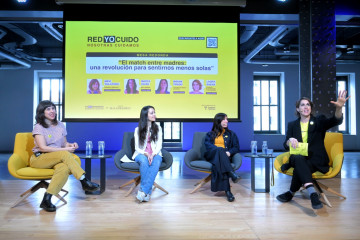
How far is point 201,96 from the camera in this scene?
4.78 meters

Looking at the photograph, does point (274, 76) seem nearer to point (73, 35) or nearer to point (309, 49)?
point (309, 49)

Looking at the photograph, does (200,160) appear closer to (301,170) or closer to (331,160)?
(301,170)

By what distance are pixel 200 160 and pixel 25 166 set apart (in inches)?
86.9

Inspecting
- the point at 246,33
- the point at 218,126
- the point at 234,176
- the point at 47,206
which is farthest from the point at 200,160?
the point at 246,33

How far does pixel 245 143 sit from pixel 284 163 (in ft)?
25.8

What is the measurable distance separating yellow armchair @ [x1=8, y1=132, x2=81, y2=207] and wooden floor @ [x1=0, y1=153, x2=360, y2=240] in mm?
216

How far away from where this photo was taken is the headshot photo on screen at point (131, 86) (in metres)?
4.71

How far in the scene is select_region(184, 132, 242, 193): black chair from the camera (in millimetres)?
3795

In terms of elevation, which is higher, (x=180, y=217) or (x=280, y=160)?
(x=280, y=160)

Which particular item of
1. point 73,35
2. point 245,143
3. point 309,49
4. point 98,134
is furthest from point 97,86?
point 245,143

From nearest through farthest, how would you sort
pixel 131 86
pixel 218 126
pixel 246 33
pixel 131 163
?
pixel 131 163 < pixel 218 126 < pixel 131 86 < pixel 246 33

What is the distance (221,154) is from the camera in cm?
371

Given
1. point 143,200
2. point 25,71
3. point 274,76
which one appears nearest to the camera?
point 143,200

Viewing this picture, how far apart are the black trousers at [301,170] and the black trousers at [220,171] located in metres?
0.73
